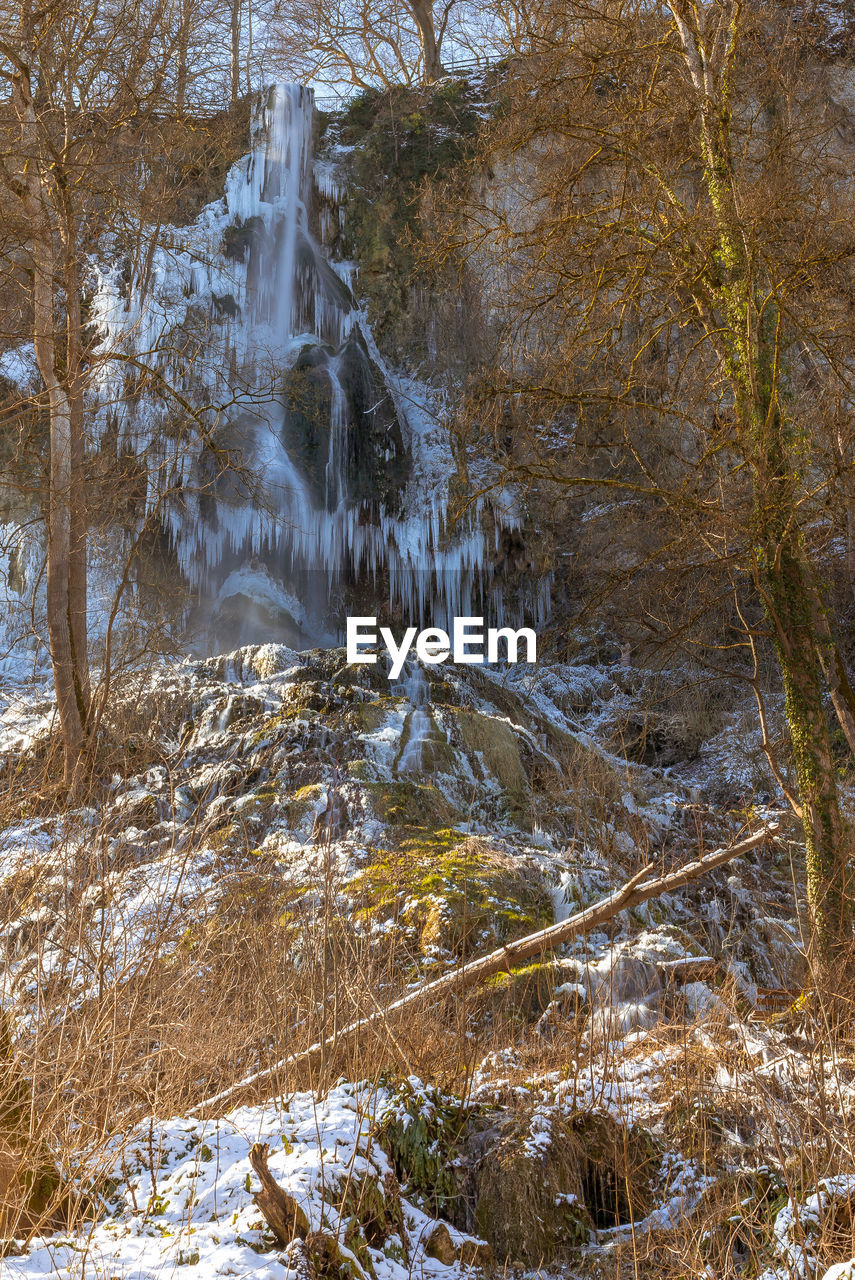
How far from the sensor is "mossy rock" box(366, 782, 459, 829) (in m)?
8.45

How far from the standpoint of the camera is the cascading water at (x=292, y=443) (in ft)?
46.3

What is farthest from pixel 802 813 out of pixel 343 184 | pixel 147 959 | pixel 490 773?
pixel 343 184

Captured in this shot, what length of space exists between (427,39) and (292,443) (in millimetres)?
10181

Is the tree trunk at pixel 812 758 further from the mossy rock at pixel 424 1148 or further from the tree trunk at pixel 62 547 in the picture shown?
the tree trunk at pixel 62 547

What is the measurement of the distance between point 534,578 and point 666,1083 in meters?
12.0

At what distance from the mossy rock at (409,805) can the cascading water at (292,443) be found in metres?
5.80

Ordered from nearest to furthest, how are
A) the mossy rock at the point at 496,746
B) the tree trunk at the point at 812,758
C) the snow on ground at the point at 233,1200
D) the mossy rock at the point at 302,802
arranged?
the snow on ground at the point at 233,1200 < the tree trunk at the point at 812,758 < the mossy rock at the point at 302,802 < the mossy rock at the point at 496,746

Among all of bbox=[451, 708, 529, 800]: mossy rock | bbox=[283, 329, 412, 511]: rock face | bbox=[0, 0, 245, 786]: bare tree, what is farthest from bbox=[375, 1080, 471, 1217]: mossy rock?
bbox=[283, 329, 412, 511]: rock face

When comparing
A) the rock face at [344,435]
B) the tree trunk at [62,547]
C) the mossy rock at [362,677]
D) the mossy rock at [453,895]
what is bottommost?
the mossy rock at [453,895]

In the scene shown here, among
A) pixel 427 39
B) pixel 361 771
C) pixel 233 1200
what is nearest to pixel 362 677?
pixel 361 771

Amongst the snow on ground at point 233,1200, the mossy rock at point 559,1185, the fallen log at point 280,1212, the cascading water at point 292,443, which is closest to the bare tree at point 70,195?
the cascading water at point 292,443

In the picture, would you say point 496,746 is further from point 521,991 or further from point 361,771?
point 521,991

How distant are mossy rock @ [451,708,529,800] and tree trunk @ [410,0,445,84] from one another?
14761 millimetres

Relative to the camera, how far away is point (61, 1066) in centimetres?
275
